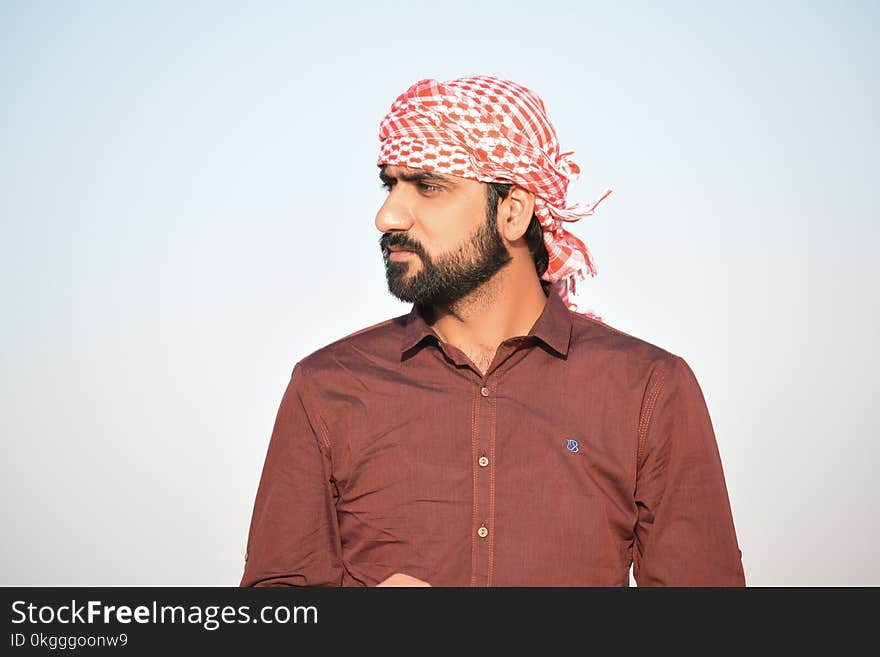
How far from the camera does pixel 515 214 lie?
158 inches

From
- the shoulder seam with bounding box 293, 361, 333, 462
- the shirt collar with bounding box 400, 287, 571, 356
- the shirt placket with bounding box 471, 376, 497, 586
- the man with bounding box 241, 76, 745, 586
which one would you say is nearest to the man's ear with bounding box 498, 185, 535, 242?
the man with bounding box 241, 76, 745, 586

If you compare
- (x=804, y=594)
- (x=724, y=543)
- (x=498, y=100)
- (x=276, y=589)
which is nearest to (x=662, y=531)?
(x=724, y=543)

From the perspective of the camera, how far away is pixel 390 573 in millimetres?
3549

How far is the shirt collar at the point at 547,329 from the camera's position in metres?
3.76

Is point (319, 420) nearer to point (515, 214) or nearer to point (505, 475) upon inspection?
point (505, 475)

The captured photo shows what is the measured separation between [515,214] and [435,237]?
0.36m

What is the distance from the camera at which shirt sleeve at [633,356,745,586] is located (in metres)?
3.55

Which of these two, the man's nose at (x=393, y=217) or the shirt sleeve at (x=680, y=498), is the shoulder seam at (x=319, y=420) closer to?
the man's nose at (x=393, y=217)

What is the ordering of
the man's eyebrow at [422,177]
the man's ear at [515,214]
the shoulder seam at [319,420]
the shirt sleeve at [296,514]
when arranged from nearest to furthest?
the shirt sleeve at [296,514], the shoulder seam at [319,420], the man's eyebrow at [422,177], the man's ear at [515,214]

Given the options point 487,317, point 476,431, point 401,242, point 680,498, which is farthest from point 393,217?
point 680,498

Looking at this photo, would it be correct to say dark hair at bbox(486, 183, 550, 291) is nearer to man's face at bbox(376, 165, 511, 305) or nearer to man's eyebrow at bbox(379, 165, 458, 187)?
man's face at bbox(376, 165, 511, 305)

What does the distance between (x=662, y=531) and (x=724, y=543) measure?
0.18 m

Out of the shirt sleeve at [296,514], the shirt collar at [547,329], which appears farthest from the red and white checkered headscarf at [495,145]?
the shirt sleeve at [296,514]

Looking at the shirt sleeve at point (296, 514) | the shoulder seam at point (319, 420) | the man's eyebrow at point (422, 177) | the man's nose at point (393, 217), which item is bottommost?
the shirt sleeve at point (296, 514)
